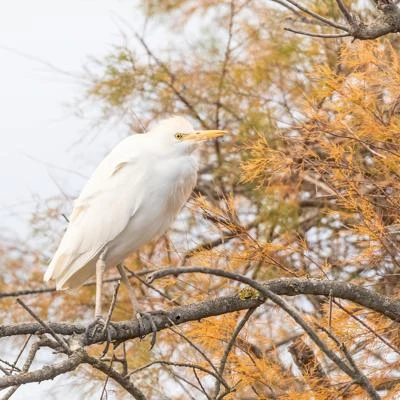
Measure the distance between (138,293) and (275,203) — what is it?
2.61 ft

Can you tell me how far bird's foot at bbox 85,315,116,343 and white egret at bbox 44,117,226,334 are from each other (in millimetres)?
408

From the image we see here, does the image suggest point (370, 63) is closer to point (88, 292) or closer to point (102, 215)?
point (102, 215)

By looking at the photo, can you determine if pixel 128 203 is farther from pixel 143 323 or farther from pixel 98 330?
pixel 98 330

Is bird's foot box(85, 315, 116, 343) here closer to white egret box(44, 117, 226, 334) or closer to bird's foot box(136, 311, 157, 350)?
bird's foot box(136, 311, 157, 350)

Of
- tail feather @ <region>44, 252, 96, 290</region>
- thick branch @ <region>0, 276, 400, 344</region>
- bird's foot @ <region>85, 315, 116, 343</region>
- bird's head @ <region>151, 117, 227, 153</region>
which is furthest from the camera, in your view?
bird's head @ <region>151, 117, 227, 153</region>

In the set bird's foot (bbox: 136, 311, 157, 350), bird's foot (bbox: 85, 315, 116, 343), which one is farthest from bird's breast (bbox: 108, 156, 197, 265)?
bird's foot (bbox: 85, 315, 116, 343)

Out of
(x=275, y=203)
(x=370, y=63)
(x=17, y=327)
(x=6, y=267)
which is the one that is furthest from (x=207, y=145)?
(x=17, y=327)

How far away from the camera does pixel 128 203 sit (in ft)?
9.61

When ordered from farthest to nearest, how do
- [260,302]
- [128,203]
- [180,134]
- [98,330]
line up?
[180,134]
[128,203]
[260,302]
[98,330]

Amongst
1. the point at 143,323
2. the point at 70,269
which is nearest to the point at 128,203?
the point at 70,269

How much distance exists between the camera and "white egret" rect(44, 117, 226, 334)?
9.60 ft

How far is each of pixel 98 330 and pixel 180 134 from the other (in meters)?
0.82

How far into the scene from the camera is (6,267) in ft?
17.1

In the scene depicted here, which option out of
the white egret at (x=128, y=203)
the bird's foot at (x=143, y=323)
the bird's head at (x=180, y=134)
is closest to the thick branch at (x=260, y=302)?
the bird's foot at (x=143, y=323)
